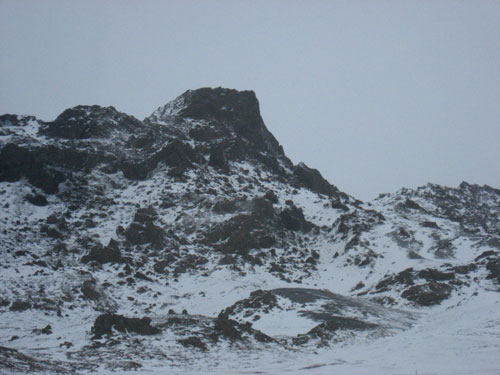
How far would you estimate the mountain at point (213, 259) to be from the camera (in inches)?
1205

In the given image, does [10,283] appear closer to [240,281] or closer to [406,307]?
[240,281]

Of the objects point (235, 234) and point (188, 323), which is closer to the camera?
point (188, 323)

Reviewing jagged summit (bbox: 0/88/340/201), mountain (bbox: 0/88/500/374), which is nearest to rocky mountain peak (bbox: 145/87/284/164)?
jagged summit (bbox: 0/88/340/201)

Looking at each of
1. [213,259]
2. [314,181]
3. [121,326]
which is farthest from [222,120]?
[121,326]

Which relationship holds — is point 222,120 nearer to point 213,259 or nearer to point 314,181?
point 314,181

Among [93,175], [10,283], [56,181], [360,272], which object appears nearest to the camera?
[10,283]

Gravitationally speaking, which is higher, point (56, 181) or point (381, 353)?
point (56, 181)

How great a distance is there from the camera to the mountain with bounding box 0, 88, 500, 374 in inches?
1205

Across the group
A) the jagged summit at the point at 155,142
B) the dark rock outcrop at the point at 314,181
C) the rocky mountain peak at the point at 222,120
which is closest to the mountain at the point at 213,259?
the jagged summit at the point at 155,142

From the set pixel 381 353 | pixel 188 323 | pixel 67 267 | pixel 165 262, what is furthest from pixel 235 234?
pixel 381 353

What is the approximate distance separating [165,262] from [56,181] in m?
28.6

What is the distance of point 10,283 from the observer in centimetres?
4562

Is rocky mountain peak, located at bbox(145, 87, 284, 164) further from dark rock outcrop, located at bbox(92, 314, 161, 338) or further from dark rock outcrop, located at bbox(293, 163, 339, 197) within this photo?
dark rock outcrop, located at bbox(92, 314, 161, 338)

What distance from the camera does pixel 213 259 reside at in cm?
6731
